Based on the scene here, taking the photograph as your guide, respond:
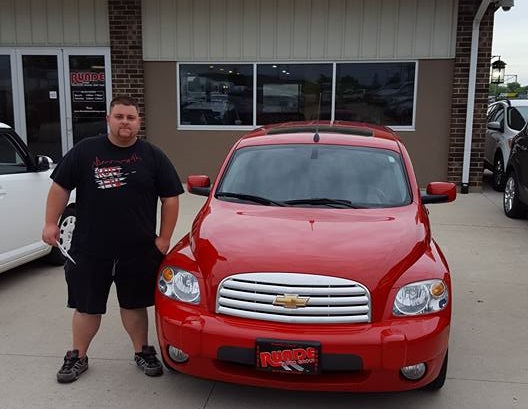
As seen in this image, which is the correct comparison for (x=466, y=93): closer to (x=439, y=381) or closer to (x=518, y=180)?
(x=518, y=180)

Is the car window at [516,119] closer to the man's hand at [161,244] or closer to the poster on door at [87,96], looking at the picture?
the poster on door at [87,96]

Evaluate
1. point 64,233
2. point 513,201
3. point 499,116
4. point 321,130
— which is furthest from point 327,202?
point 499,116

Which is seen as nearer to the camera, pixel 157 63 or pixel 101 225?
pixel 101 225

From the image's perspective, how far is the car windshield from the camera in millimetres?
4051

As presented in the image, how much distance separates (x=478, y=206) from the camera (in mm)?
9461

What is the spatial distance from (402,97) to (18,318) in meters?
8.17

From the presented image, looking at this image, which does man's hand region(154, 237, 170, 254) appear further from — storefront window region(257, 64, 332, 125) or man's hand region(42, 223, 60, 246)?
storefront window region(257, 64, 332, 125)

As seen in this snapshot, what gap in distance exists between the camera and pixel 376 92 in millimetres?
10766

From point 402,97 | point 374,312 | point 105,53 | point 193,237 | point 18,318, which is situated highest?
point 105,53

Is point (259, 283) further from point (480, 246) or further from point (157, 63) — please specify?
point (157, 63)

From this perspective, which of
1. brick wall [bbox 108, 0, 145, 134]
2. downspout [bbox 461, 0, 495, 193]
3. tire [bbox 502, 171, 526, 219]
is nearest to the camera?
tire [bbox 502, 171, 526, 219]

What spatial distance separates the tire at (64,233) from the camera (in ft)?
19.2

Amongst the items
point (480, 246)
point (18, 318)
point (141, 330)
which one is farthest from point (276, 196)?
point (480, 246)

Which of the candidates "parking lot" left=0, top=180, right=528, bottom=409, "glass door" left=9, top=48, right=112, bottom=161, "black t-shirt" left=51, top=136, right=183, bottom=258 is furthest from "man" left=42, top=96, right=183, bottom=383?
"glass door" left=9, top=48, right=112, bottom=161
